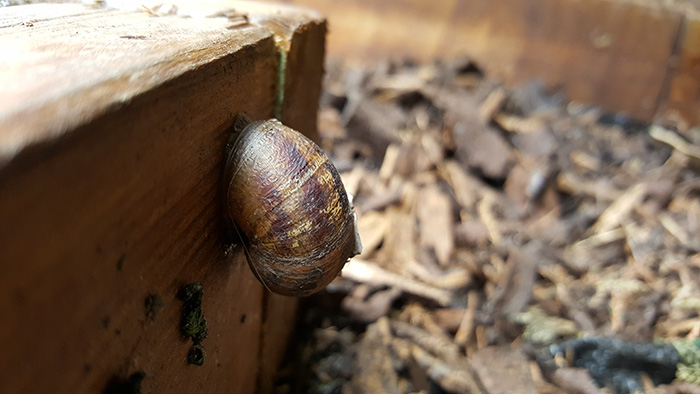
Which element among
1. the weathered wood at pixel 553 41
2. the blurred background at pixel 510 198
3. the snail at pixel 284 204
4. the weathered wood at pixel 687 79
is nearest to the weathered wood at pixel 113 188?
the snail at pixel 284 204

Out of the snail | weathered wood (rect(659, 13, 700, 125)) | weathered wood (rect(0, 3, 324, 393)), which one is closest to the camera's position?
weathered wood (rect(0, 3, 324, 393))

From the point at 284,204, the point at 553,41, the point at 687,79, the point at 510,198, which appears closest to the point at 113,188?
the point at 284,204

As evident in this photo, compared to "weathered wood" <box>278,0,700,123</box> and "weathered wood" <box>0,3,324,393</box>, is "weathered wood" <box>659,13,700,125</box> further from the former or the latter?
"weathered wood" <box>0,3,324,393</box>

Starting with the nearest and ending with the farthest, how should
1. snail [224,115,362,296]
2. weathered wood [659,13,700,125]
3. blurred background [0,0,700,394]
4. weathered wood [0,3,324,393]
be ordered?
weathered wood [0,3,324,393], snail [224,115,362,296], blurred background [0,0,700,394], weathered wood [659,13,700,125]

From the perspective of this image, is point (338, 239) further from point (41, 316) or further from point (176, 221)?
point (41, 316)

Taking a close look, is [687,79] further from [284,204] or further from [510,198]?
[284,204]

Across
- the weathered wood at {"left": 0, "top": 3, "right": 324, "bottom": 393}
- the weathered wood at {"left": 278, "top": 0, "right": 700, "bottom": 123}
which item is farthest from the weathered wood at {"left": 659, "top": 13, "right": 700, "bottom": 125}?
the weathered wood at {"left": 0, "top": 3, "right": 324, "bottom": 393}
